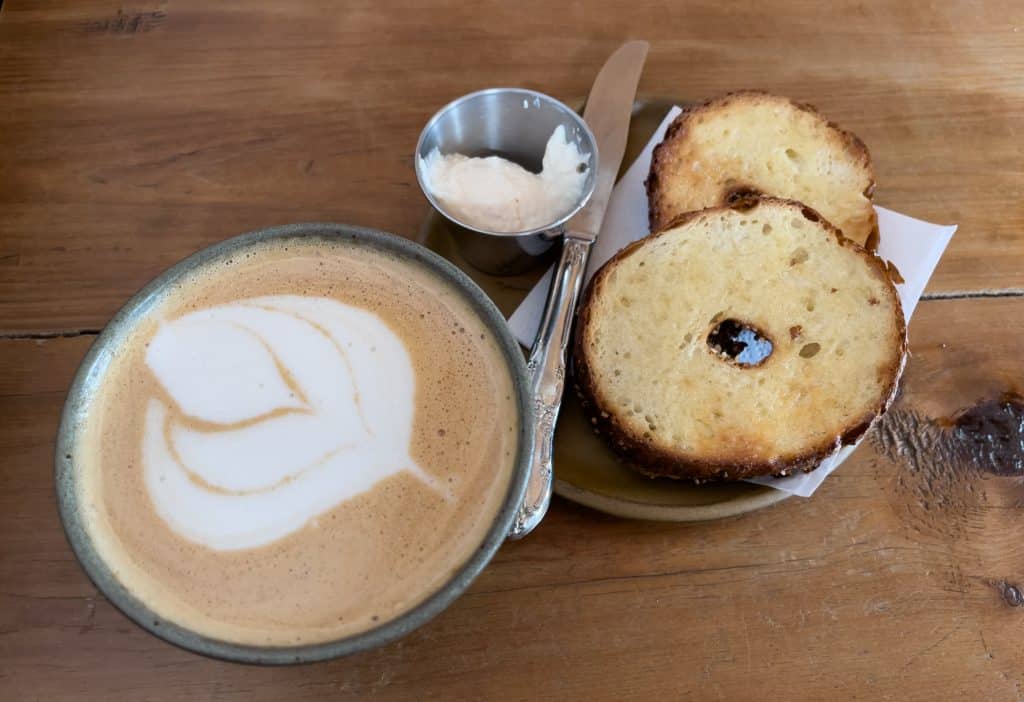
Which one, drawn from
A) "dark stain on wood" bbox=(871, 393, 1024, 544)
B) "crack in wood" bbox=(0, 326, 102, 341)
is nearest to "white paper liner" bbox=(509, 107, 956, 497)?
"dark stain on wood" bbox=(871, 393, 1024, 544)

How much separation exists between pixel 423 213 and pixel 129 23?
772mm

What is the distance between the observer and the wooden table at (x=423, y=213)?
3.85 ft

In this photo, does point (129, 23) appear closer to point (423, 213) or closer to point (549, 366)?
A: point (423, 213)

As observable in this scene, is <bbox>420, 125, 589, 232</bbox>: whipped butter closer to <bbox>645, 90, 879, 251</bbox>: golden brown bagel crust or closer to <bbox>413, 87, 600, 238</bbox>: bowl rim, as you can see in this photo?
<bbox>413, 87, 600, 238</bbox>: bowl rim

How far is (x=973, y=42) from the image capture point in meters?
1.70

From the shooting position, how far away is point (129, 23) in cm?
168

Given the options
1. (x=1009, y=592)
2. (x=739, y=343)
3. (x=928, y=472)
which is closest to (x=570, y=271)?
(x=739, y=343)

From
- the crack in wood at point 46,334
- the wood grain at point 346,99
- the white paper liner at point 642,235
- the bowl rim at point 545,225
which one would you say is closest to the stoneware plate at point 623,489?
the white paper liner at point 642,235

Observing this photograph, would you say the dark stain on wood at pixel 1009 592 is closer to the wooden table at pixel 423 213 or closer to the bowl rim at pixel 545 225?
the wooden table at pixel 423 213

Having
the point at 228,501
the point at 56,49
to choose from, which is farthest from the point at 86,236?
the point at 228,501

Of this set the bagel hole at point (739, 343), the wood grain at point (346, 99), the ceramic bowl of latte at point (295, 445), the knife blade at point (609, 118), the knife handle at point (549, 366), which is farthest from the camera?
the wood grain at point (346, 99)

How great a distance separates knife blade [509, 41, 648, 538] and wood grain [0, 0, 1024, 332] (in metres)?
0.13

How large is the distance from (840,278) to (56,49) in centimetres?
155

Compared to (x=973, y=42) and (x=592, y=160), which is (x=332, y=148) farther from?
(x=973, y=42)
